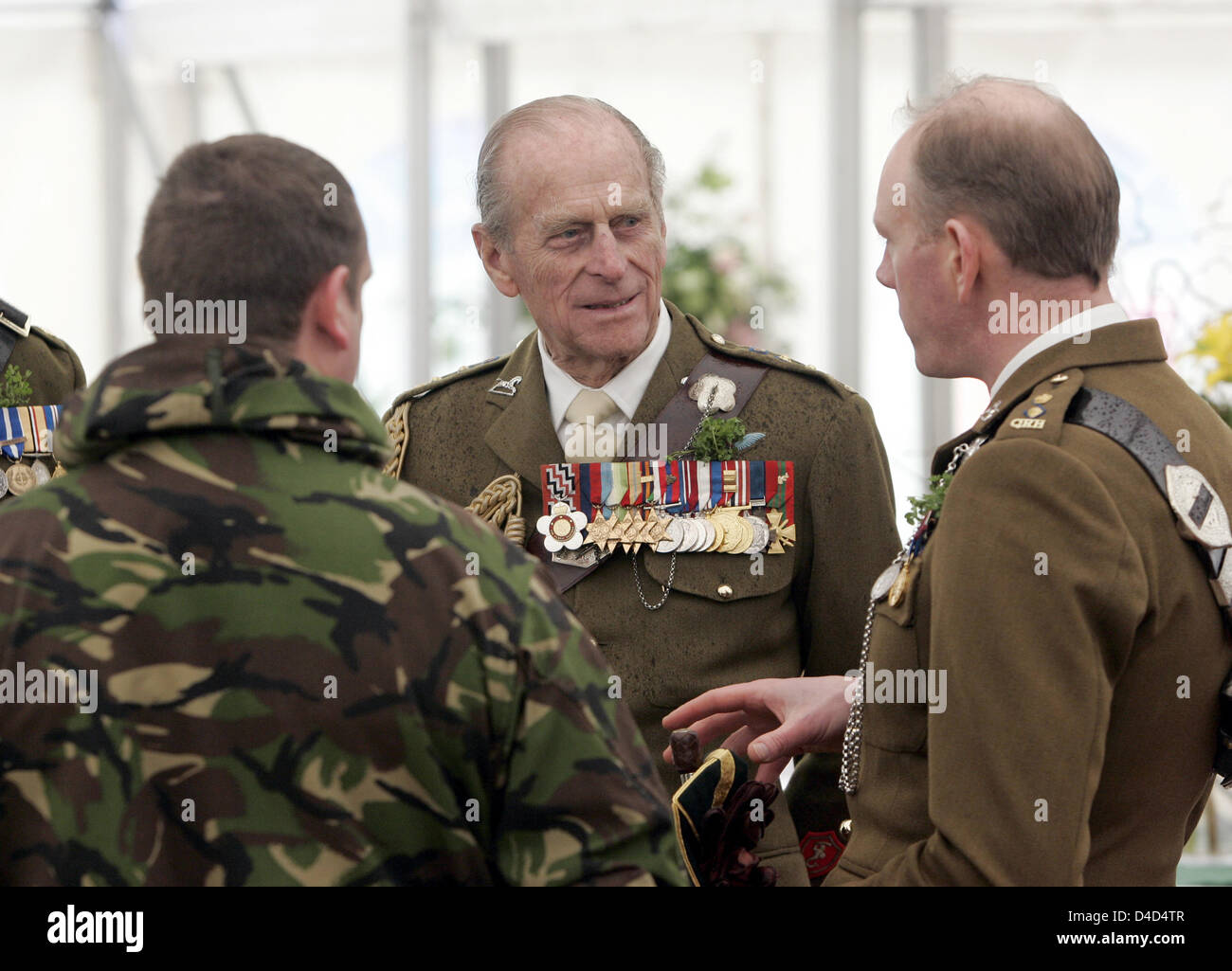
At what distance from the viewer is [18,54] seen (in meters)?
5.11

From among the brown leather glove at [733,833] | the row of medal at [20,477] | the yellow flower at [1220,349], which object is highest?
the yellow flower at [1220,349]

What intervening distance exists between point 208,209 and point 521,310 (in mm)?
4255

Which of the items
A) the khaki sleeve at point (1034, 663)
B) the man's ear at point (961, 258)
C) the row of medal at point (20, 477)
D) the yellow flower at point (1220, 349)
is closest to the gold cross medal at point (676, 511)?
the man's ear at point (961, 258)

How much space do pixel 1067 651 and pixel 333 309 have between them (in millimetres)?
695

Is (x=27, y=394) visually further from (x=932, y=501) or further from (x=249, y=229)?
(x=932, y=501)

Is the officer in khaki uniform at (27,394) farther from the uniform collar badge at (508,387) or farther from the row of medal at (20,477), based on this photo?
the uniform collar badge at (508,387)

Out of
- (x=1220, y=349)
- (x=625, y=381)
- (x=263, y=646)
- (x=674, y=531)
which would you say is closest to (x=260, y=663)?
(x=263, y=646)

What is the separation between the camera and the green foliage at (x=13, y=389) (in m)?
2.34

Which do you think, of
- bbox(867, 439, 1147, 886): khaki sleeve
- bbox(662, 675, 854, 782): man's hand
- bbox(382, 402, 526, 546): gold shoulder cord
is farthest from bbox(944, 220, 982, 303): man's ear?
bbox(382, 402, 526, 546): gold shoulder cord

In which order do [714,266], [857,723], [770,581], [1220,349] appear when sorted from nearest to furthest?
[857,723] → [770,581] → [1220,349] → [714,266]

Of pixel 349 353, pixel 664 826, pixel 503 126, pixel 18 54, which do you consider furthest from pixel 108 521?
pixel 18 54

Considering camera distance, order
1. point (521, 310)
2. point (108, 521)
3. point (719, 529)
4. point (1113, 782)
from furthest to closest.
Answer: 1. point (521, 310)
2. point (719, 529)
3. point (1113, 782)
4. point (108, 521)

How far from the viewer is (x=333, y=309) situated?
43.8 inches
